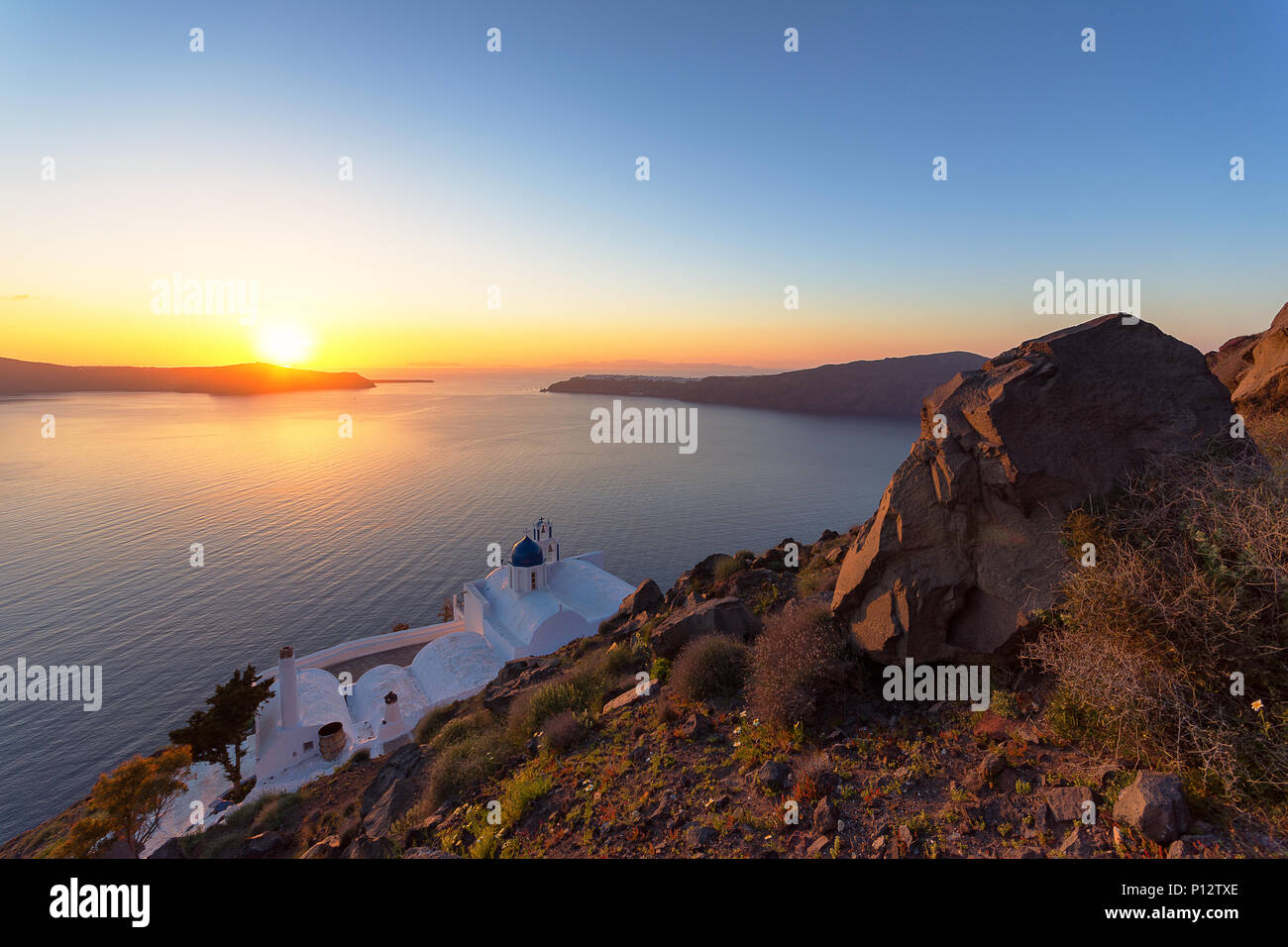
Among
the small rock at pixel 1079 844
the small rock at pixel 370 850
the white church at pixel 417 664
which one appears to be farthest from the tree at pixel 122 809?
the small rock at pixel 1079 844

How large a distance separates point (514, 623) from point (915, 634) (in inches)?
868

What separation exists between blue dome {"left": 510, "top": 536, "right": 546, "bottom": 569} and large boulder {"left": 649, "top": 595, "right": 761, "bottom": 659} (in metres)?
18.5

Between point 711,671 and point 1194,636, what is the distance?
575cm

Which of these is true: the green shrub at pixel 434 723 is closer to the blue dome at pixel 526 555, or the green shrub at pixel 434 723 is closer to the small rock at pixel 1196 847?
the blue dome at pixel 526 555

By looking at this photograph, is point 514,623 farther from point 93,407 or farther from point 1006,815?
point 93,407

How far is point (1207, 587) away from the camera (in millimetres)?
4836

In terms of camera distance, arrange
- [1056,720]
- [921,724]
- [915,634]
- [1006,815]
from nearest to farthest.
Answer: [1006,815] < [1056,720] < [921,724] < [915,634]

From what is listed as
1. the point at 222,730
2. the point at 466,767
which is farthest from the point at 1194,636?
the point at 222,730

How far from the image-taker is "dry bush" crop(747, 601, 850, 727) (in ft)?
22.4

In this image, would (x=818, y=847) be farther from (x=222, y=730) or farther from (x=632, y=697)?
(x=222, y=730)

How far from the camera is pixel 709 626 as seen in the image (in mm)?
9977

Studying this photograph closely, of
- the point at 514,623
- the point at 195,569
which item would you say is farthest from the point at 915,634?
the point at 195,569

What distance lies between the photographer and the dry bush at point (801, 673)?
22.4 feet

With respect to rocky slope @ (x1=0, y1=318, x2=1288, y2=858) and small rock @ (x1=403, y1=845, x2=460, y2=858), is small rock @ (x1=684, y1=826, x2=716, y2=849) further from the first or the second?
small rock @ (x1=403, y1=845, x2=460, y2=858)
